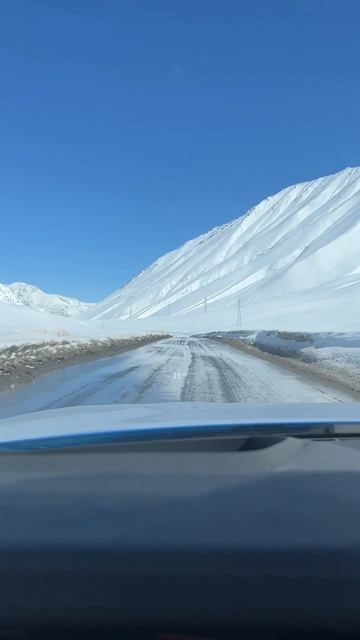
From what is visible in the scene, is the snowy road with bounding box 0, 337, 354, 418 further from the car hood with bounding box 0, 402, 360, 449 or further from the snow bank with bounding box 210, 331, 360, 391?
the car hood with bounding box 0, 402, 360, 449

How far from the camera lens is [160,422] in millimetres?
4824

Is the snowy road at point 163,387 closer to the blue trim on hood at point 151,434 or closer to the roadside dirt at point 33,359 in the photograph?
the roadside dirt at point 33,359

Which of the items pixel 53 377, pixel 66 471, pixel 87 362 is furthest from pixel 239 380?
pixel 66 471

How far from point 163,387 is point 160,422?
35.5ft

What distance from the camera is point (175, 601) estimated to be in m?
1.96

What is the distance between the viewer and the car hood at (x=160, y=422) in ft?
14.0

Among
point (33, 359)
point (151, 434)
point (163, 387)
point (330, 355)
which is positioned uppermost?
point (33, 359)

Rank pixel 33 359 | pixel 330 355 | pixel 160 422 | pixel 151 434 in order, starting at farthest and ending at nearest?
1. pixel 330 355
2. pixel 33 359
3. pixel 160 422
4. pixel 151 434

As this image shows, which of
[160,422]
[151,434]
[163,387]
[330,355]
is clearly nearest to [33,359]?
[163,387]

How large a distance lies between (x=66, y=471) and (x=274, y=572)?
154cm

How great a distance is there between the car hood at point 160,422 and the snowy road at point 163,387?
226 inches

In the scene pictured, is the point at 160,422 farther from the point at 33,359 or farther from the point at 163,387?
the point at 33,359

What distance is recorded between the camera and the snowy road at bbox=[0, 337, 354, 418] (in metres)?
13.3

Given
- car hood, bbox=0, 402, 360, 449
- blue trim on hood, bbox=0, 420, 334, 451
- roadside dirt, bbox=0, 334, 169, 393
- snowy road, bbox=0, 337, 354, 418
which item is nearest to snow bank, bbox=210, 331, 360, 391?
snowy road, bbox=0, 337, 354, 418
